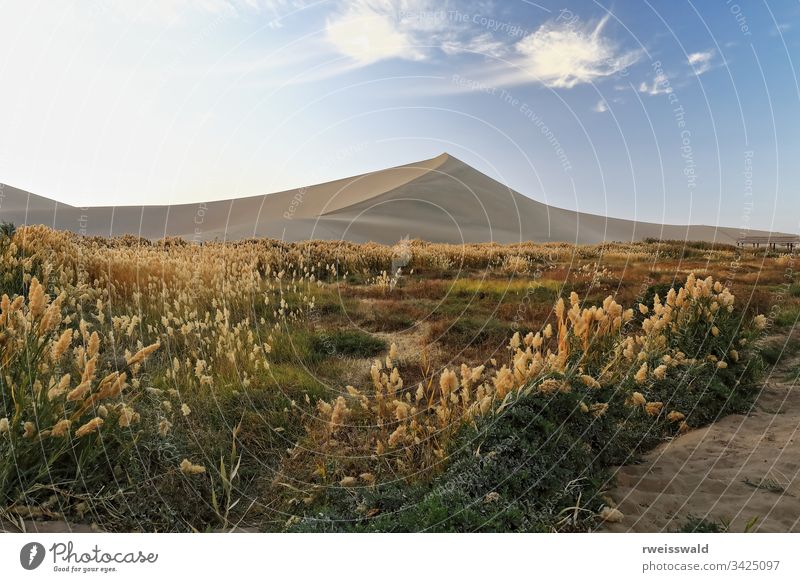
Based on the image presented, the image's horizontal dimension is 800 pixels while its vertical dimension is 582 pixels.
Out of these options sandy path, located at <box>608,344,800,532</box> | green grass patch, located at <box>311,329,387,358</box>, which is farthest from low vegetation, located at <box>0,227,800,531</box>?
sandy path, located at <box>608,344,800,532</box>

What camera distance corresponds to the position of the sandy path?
3109 mm

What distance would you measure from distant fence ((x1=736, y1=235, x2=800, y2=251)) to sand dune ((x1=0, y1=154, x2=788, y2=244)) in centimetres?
12

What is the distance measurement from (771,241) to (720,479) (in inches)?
99.6

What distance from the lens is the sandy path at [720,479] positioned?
3109 mm

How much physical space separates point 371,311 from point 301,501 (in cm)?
355

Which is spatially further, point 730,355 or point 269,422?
point 730,355

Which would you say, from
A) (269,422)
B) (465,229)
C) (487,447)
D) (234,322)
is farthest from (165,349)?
(465,229)

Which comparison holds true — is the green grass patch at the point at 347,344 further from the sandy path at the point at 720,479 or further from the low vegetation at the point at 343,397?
the sandy path at the point at 720,479

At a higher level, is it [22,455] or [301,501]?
[22,455]

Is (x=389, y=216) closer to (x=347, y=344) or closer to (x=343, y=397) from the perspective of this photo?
(x=347, y=344)

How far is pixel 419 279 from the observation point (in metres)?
8.23

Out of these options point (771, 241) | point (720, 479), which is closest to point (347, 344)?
point (720, 479)

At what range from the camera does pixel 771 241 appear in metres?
4.84
